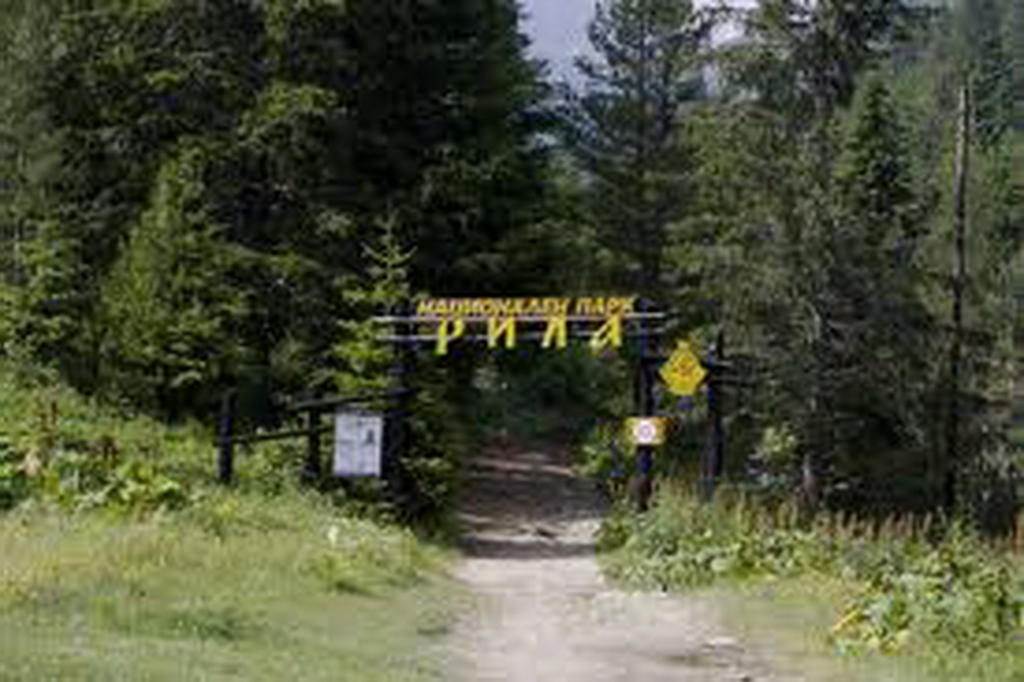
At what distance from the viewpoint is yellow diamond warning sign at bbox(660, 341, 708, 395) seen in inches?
896

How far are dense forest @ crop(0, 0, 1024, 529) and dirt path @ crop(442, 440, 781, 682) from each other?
3617 mm

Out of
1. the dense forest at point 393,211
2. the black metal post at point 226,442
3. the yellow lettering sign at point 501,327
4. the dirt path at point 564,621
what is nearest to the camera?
the dirt path at point 564,621

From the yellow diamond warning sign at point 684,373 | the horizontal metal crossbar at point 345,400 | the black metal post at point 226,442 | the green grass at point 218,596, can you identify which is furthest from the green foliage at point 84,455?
the yellow diamond warning sign at point 684,373

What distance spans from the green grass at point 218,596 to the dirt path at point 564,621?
60cm

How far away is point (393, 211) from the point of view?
28547 mm

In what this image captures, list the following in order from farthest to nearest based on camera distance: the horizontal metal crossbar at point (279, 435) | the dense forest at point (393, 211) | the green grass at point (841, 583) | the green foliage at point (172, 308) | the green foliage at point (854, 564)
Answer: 1. the dense forest at point (393, 211)
2. the green foliage at point (172, 308)
3. the horizontal metal crossbar at point (279, 435)
4. the green foliage at point (854, 564)
5. the green grass at point (841, 583)

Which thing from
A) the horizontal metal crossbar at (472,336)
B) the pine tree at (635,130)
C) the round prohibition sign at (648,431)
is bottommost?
the round prohibition sign at (648,431)

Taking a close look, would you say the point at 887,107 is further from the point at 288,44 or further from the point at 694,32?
the point at 288,44

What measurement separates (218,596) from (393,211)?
14675mm

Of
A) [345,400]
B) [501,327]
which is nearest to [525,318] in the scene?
[501,327]

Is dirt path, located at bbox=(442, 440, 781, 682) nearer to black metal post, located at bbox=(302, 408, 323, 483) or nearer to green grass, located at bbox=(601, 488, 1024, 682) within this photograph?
green grass, located at bbox=(601, 488, 1024, 682)

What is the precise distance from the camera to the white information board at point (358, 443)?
→ 22812mm

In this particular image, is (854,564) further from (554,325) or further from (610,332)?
(554,325)

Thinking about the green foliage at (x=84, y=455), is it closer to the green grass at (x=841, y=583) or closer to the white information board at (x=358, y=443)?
the white information board at (x=358, y=443)
